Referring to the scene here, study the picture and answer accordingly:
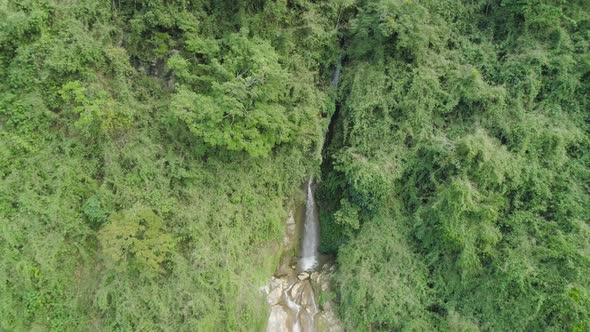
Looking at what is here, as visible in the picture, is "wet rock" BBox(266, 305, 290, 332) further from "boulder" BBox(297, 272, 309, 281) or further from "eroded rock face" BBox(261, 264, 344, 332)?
"boulder" BBox(297, 272, 309, 281)

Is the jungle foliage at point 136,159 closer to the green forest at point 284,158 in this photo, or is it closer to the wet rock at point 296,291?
the green forest at point 284,158

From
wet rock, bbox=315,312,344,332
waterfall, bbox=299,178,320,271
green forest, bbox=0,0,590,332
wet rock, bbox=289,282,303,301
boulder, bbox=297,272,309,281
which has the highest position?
green forest, bbox=0,0,590,332

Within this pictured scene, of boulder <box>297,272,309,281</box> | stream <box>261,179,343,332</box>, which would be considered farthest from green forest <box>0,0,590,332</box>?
boulder <box>297,272,309,281</box>

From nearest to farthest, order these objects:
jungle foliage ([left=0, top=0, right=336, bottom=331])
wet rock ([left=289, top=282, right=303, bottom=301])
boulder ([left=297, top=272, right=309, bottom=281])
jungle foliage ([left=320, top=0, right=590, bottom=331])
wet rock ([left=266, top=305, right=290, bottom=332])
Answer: jungle foliage ([left=0, top=0, right=336, bottom=331]) → jungle foliage ([left=320, top=0, right=590, bottom=331]) → wet rock ([left=266, top=305, right=290, bottom=332]) → wet rock ([left=289, top=282, right=303, bottom=301]) → boulder ([left=297, top=272, right=309, bottom=281])

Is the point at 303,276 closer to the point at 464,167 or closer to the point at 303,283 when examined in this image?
the point at 303,283

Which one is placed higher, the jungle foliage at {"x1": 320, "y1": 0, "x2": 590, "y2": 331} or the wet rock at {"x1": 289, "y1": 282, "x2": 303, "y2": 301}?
the jungle foliage at {"x1": 320, "y1": 0, "x2": 590, "y2": 331}

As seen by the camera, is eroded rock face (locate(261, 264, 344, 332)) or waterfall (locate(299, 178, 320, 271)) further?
waterfall (locate(299, 178, 320, 271))

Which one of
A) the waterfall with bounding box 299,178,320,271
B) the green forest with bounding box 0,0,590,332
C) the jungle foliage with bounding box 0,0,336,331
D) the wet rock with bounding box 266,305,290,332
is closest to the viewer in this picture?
the jungle foliage with bounding box 0,0,336,331
